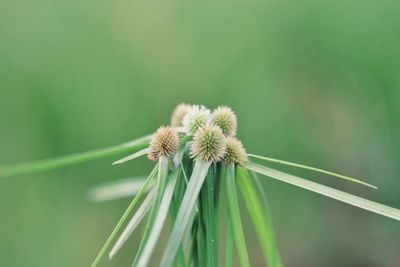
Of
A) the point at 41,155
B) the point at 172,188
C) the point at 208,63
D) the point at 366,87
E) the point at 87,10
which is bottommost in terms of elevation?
the point at 172,188

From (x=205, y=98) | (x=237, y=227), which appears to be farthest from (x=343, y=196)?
(x=205, y=98)

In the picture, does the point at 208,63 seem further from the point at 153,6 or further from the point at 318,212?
the point at 318,212

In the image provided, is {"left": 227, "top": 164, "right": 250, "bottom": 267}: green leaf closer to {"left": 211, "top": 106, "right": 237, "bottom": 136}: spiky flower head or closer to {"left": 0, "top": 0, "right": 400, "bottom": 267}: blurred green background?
{"left": 211, "top": 106, "right": 237, "bottom": 136}: spiky flower head

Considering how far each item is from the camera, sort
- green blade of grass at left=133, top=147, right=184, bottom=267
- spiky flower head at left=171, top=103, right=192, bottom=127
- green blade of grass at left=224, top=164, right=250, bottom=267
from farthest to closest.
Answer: spiky flower head at left=171, top=103, right=192, bottom=127 < green blade of grass at left=224, top=164, right=250, bottom=267 < green blade of grass at left=133, top=147, right=184, bottom=267

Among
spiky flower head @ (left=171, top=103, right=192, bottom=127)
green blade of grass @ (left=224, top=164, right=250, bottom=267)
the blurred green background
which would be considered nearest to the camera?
green blade of grass @ (left=224, top=164, right=250, bottom=267)

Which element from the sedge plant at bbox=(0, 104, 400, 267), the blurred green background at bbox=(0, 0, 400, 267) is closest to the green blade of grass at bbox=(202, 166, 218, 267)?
the sedge plant at bbox=(0, 104, 400, 267)

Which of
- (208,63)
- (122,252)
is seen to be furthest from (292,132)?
(122,252)

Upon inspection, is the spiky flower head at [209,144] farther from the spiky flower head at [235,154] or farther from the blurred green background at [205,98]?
the blurred green background at [205,98]

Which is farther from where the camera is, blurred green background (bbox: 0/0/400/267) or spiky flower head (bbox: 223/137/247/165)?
blurred green background (bbox: 0/0/400/267)

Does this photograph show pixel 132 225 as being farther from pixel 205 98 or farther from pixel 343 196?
pixel 205 98
